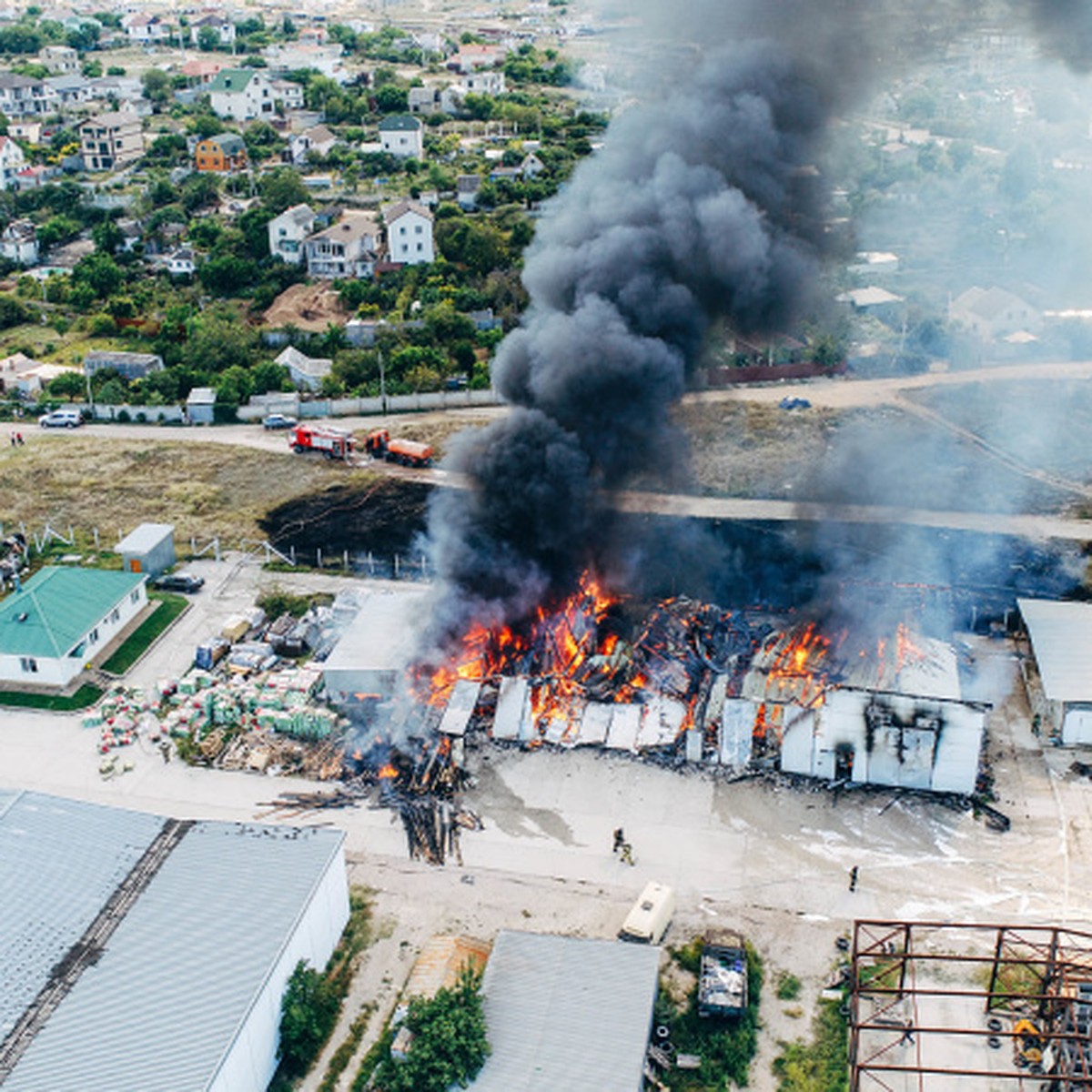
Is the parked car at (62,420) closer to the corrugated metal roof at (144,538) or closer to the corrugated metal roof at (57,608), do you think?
the corrugated metal roof at (144,538)

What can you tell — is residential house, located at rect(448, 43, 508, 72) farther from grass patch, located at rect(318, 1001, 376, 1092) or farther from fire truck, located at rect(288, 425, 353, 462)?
grass patch, located at rect(318, 1001, 376, 1092)

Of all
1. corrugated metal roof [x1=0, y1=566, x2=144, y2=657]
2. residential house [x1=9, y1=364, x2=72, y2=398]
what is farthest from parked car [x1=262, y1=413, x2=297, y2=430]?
corrugated metal roof [x1=0, y1=566, x2=144, y2=657]

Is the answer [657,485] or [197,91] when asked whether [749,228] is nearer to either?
[657,485]

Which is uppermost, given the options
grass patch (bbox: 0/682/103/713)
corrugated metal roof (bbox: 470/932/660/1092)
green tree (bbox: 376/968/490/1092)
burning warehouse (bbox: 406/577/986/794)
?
green tree (bbox: 376/968/490/1092)

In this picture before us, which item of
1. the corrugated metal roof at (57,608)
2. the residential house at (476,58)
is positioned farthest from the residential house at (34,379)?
the residential house at (476,58)

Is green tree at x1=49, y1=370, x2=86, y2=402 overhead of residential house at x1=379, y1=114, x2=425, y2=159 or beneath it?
beneath

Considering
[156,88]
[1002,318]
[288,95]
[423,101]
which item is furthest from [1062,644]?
[156,88]
